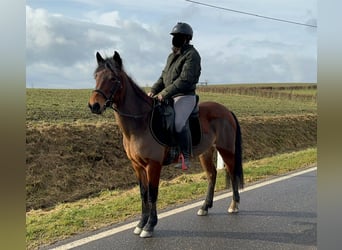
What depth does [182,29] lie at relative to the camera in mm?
4953

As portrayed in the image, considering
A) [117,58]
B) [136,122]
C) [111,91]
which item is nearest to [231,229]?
[136,122]

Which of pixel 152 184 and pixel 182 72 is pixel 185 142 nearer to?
pixel 152 184

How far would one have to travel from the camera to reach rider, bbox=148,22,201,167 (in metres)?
4.91

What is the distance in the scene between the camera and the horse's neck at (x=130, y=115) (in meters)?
4.81

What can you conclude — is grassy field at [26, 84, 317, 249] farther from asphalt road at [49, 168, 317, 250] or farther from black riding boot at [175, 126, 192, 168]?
black riding boot at [175, 126, 192, 168]

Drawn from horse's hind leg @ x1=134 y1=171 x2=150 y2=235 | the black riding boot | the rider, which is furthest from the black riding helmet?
horse's hind leg @ x1=134 y1=171 x2=150 y2=235

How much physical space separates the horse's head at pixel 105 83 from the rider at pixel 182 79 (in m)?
0.72

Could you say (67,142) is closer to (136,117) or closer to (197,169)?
(197,169)

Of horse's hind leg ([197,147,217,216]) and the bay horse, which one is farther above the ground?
the bay horse

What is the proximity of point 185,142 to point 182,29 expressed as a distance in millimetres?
1443

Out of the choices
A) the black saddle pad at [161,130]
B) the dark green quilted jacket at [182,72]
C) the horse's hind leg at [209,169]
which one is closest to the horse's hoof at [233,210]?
the horse's hind leg at [209,169]

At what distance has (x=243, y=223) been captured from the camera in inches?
205
